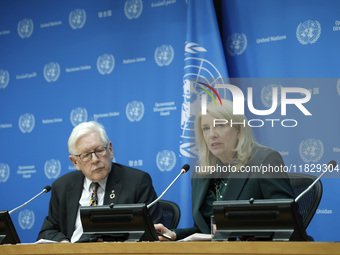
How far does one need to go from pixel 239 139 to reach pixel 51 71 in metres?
2.69

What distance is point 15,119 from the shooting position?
5.18 meters

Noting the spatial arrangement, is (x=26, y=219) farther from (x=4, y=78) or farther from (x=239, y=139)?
(x=239, y=139)

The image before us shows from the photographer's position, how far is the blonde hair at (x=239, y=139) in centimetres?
294

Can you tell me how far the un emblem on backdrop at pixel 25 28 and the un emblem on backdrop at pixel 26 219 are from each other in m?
1.75

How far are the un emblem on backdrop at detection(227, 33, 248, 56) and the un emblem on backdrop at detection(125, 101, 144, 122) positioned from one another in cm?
92

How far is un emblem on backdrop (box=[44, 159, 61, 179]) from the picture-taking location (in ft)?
15.9

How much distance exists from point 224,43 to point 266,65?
411 millimetres

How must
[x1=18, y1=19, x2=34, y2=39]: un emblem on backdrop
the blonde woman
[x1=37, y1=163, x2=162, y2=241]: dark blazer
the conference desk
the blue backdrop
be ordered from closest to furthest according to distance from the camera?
the conference desk → the blonde woman → [x1=37, y1=163, x2=162, y2=241]: dark blazer → the blue backdrop → [x1=18, y1=19, x2=34, y2=39]: un emblem on backdrop

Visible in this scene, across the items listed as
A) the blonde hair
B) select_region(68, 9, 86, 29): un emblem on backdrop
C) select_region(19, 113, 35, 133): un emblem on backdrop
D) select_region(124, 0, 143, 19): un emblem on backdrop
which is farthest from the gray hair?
select_region(68, 9, 86, 29): un emblem on backdrop

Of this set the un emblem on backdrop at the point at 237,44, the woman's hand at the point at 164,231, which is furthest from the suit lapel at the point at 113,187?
the un emblem on backdrop at the point at 237,44

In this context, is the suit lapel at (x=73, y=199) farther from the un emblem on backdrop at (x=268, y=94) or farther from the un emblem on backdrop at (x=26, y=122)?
the un emblem on backdrop at (x=26, y=122)

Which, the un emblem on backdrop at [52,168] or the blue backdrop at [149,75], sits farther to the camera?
the un emblem on backdrop at [52,168]

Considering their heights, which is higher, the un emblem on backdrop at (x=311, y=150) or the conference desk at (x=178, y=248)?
the un emblem on backdrop at (x=311, y=150)

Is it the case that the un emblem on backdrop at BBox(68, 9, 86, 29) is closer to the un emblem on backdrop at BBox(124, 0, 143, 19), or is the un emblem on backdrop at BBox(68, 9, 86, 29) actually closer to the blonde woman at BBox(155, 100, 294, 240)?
the un emblem on backdrop at BBox(124, 0, 143, 19)
